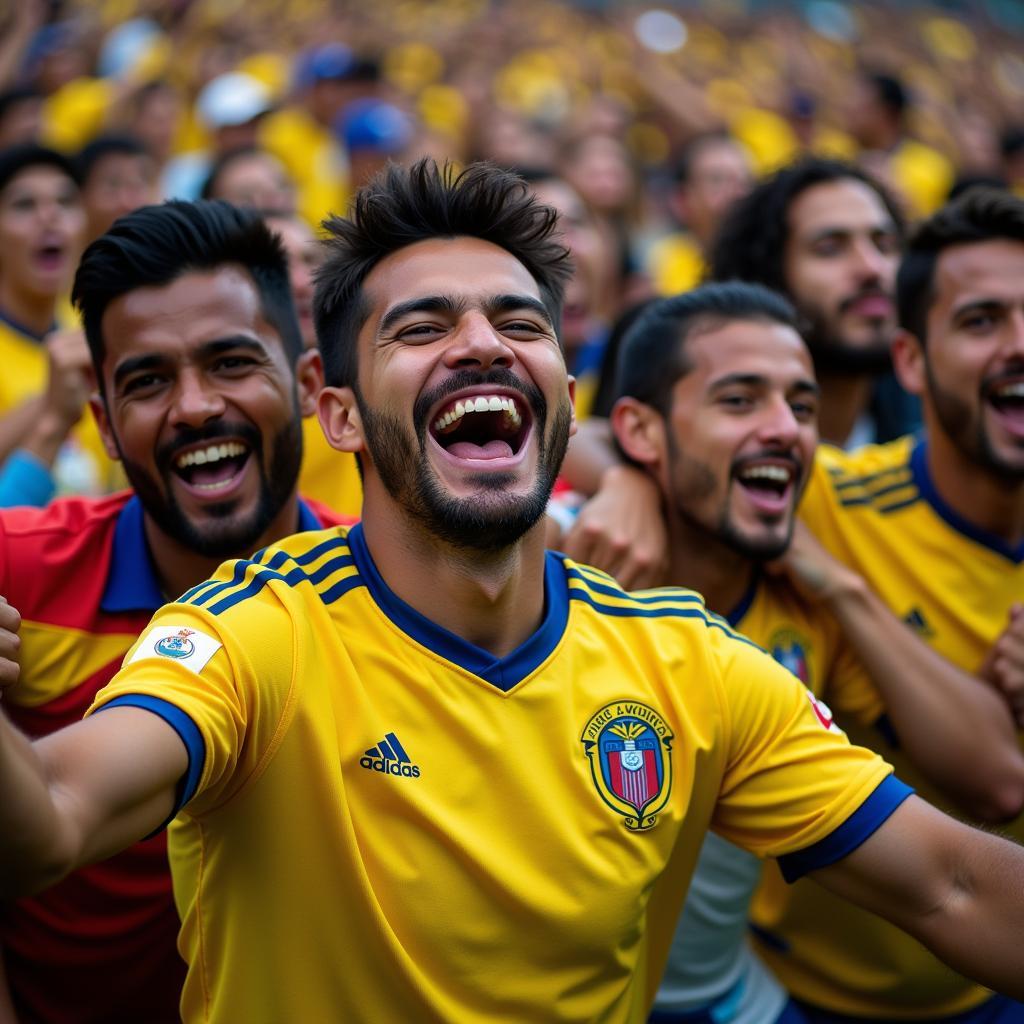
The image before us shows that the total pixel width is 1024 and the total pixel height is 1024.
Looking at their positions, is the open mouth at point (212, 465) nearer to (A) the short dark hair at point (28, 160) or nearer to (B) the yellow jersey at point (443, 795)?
(B) the yellow jersey at point (443, 795)

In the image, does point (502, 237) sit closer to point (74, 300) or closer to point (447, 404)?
point (447, 404)

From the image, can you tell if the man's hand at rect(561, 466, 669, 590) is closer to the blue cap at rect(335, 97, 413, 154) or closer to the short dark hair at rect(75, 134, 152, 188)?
the blue cap at rect(335, 97, 413, 154)

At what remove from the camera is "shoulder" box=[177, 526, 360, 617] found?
2246mm

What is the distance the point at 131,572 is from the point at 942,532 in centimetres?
225

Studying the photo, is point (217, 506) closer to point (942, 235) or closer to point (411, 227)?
point (411, 227)

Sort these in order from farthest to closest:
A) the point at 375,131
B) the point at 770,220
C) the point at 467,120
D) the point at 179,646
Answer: the point at 467,120, the point at 375,131, the point at 770,220, the point at 179,646

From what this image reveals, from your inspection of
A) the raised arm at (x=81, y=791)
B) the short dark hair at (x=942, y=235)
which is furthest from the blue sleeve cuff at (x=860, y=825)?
the short dark hair at (x=942, y=235)

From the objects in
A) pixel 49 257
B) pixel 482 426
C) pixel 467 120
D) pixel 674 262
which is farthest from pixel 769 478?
pixel 467 120

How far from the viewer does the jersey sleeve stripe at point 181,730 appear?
1.91m

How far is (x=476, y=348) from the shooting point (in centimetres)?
248

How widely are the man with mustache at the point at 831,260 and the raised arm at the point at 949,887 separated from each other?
291 cm

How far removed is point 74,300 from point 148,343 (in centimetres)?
28

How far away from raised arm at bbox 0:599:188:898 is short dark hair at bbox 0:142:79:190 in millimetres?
5010

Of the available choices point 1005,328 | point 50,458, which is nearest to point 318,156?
point 50,458
